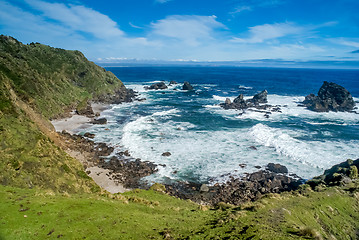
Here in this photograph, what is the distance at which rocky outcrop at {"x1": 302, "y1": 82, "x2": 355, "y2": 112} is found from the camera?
8906 centimetres

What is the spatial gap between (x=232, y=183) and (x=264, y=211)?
16525mm

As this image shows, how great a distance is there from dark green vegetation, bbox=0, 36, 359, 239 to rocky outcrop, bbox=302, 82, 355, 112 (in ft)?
207

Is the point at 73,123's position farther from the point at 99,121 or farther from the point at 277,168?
the point at 277,168

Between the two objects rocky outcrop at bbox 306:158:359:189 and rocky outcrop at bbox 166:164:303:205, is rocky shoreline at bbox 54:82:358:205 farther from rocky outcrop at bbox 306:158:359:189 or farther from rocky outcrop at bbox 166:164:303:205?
rocky outcrop at bbox 306:158:359:189

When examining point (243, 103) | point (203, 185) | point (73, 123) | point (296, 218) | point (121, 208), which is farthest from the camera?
point (243, 103)

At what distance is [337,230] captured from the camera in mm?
20281

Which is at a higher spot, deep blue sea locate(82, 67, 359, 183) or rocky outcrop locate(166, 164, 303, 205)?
deep blue sea locate(82, 67, 359, 183)

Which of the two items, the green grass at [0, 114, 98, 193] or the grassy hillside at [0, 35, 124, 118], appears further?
the grassy hillside at [0, 35, 124, 118]

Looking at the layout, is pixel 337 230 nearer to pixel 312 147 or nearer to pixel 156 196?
pixel 156 196

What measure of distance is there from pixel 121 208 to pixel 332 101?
4061 inches

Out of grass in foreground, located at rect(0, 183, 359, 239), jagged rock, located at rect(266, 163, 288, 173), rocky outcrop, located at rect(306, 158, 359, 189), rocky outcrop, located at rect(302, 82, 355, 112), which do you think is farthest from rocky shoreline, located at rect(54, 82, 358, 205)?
rocky outcrop, located at rect(302, 82, 355, 112)

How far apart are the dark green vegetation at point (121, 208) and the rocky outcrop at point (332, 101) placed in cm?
6313

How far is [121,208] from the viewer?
19.6 metres

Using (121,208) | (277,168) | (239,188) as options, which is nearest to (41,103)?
(121,208)
